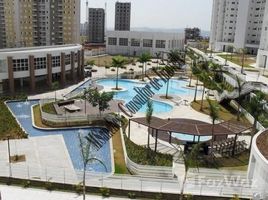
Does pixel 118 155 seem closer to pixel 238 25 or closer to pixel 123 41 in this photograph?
pixel 123 41

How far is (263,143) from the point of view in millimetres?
19906

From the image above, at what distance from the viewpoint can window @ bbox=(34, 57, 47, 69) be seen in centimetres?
4269

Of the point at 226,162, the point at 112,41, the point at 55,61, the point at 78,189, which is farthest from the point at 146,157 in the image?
the point at 112,41

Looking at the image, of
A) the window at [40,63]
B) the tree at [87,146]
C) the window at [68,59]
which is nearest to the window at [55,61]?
the window at [40,63]

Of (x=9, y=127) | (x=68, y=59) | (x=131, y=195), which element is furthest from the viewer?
(x=68, y=59)

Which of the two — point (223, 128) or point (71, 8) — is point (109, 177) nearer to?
point (223, 128)

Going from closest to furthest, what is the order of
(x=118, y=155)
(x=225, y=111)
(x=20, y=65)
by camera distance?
(x=118, y=155) < (x=225, y=111) < (x=20, y=65)

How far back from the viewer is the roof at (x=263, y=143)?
60.3 ft

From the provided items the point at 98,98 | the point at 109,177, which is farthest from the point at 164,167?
the point at 98,98

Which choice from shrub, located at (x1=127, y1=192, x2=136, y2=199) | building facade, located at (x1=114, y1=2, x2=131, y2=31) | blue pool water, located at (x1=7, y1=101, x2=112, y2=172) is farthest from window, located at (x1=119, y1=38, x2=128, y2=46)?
shrub, located at (x1=127, y1=192, x2=136, y2=199)

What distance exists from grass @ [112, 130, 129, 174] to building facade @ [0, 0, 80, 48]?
190 feet

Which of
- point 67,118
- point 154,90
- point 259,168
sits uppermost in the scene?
point 259,168

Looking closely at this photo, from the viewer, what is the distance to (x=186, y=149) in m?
23.8

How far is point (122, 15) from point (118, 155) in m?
126
